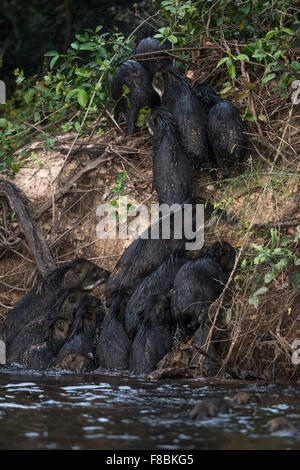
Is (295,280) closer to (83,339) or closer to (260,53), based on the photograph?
(83,339)

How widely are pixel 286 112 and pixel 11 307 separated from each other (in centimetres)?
253

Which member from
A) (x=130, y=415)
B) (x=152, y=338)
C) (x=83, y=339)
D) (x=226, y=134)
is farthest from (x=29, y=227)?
(x=130, y=415)

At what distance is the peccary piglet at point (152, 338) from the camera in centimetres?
419

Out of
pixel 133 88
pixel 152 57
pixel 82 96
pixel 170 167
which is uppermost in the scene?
pixel 152 57

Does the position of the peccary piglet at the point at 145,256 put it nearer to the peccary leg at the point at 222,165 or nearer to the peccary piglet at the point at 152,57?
the peccary leg at the point at 222,165

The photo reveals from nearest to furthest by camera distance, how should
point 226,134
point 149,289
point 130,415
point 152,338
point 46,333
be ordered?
point 130,415 → point 152,338 → point 149,289 → point 46,333 → point 226,134

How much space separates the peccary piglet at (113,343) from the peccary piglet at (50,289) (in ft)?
1.81

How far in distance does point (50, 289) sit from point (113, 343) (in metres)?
0.85

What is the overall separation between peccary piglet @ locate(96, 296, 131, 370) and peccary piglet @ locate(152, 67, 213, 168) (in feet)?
4.55

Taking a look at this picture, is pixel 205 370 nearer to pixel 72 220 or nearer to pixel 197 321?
pixel 197 321

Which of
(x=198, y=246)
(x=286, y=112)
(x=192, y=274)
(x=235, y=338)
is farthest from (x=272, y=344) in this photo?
(x=286, y=112)

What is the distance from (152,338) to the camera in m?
4.23

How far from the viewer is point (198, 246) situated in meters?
4.77
